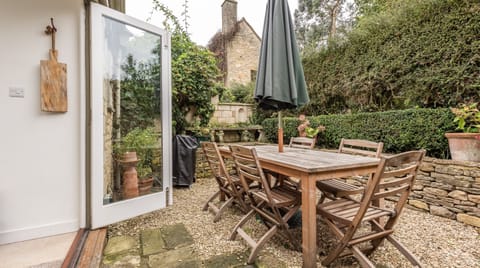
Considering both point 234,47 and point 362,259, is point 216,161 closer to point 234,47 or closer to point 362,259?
point 362,259

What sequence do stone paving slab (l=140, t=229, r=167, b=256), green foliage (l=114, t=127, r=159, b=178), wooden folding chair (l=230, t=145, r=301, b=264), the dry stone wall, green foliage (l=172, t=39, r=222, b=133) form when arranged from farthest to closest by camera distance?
1. green foliage (l=172, t=39, r=222, b=133)
2. green foliage (l=114, t=127, r=159, b=178)
3. the dry stone wall
4. stone paving slab (l=140, t=229, r=167, b=256)
5. wooden folding chair (l=230, t=145, r=301, b=264)

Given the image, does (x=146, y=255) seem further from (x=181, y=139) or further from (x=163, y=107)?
(x=181, y=139)

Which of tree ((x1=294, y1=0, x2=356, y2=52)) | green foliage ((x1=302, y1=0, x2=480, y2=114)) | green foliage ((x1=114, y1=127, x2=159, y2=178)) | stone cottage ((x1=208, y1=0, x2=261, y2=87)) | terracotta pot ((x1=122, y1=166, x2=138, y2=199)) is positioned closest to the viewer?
terracotta pot ((x1=122, y1=166, x2=138, y2=199))

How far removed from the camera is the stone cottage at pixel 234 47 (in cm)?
1041

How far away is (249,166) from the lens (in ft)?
6.91

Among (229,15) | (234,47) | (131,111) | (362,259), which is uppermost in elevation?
(229,15)

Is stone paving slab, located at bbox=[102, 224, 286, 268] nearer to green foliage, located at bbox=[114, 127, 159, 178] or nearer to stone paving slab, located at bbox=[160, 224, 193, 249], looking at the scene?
stone paving slab, located at bbox=[160, 224, 193, 249]

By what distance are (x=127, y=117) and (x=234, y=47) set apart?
875cm

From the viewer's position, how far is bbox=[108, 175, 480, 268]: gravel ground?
1855 millimetres

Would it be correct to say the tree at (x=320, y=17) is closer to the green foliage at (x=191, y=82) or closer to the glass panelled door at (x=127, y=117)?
the green foliage at (x=191, y=82)

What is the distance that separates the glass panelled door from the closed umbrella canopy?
1287 mm

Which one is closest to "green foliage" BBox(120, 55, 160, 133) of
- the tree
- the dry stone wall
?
the dry stone wall

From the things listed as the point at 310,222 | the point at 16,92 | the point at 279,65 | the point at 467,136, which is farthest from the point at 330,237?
the point at 16,92

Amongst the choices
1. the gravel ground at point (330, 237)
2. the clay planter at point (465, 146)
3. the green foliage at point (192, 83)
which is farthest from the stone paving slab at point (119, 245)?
the clay planter at point (465, 146)
